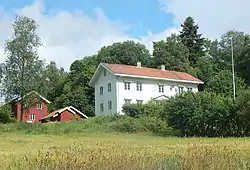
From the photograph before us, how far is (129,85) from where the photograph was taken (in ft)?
198

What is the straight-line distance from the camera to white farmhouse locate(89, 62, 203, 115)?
59312 millimetres

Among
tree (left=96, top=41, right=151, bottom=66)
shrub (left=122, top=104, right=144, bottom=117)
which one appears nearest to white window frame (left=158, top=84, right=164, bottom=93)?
shrub (left=122, top=104, right=144, bottom=117)

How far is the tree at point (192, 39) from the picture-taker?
88.0 m

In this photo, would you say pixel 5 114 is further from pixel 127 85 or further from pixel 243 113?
pixel 243 113

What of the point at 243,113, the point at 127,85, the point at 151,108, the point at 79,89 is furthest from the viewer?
the point at 79,89

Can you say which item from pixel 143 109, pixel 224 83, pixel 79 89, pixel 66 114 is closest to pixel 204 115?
pixel 143 109

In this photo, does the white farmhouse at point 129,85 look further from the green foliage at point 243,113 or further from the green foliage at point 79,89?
the green foliage at point 243,113

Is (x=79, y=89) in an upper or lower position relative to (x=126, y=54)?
lower

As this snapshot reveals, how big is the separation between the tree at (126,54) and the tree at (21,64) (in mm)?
28065

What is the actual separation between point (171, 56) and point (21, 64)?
30532 millimetres

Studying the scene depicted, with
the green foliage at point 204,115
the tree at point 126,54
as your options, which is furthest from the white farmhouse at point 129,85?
the green foliage at point 204,115

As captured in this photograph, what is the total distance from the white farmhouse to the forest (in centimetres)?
417

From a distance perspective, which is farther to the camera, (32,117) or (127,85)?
(32,117)

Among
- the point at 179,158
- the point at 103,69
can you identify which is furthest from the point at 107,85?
the point at 179,158
